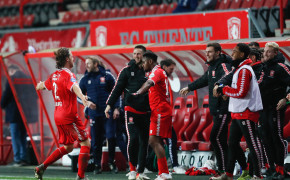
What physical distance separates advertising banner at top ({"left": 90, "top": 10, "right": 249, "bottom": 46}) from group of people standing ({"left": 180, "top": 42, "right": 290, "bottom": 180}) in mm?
2089

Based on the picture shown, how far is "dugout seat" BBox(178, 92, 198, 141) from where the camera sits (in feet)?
40.8

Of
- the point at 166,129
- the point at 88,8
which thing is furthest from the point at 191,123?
the point at 88,8

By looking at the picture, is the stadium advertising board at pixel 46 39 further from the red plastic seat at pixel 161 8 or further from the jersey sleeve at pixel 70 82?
the jersey sleeve at pixel 70 82

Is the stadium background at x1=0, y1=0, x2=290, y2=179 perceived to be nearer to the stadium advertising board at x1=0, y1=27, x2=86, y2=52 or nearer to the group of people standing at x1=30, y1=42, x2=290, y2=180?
the stadium advertising board at x1=0, y1=27, x2=86, y2=52

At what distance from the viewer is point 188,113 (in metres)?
12.5

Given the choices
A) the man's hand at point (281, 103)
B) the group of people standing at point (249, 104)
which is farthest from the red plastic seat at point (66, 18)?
the man's hand at point (281, 103)

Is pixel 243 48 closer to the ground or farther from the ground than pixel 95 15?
closer to the ground

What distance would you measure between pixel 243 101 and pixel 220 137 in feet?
3.64

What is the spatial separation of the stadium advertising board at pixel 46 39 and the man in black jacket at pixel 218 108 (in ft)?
22.8

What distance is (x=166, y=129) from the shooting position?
9.72 meters

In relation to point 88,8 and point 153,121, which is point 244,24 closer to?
point 153,121

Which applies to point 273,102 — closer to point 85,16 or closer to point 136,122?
point 136,122

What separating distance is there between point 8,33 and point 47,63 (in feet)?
16.5

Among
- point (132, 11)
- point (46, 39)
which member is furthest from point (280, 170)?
point (132, 11)
